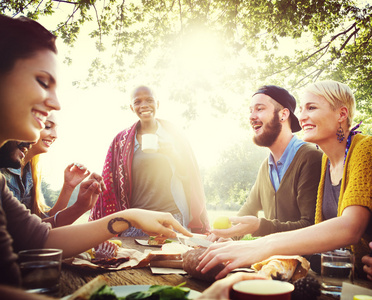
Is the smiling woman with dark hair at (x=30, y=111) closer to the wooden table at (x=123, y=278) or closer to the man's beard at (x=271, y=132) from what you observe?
the wooden table at (x=123, y=278)

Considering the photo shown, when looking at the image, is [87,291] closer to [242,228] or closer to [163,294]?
[163,294]

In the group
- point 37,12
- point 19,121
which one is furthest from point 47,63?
point 37,12

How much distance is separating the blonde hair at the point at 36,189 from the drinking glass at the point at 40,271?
2.17 meters

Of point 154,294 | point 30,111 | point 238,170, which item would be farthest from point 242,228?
point 238,170

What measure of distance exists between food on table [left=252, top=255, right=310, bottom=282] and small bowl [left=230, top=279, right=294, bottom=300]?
458 mm

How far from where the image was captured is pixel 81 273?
1490 millimetres

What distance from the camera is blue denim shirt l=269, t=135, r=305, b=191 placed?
2.96 m

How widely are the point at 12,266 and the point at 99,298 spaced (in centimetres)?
28

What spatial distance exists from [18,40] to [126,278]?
1.28 meters

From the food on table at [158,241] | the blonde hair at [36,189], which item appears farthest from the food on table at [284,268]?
the blonde hair at [36,189]

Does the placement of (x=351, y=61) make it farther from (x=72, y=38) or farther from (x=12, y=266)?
(x=12, y=266)

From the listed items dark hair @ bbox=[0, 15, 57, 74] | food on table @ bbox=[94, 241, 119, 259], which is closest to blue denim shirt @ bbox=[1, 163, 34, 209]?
food on table @ bbox=[94, 241, 119, 259]

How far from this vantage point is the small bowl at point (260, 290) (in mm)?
793

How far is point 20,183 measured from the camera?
9.07 ft
